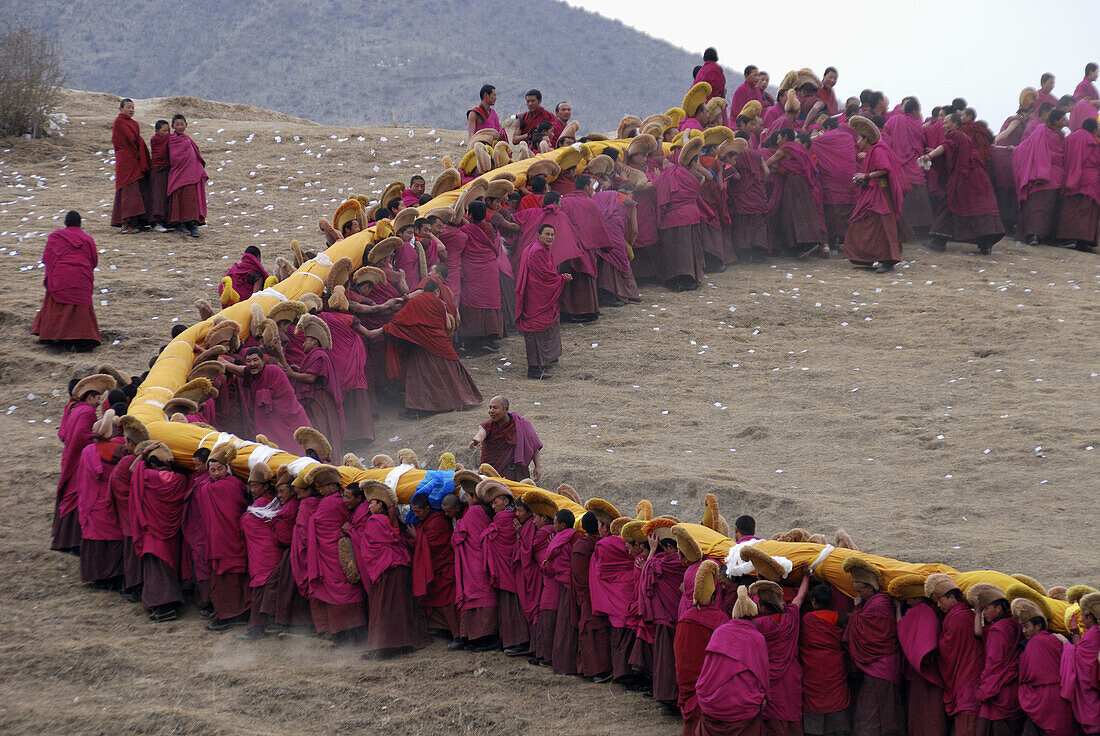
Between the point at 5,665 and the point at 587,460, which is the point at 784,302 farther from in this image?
the point at 5,665

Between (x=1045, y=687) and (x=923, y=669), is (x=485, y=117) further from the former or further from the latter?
(x=1045, y=687)

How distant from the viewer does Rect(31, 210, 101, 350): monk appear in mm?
11266

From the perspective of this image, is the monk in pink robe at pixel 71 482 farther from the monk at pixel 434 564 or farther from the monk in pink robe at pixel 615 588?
the monk in pink robe at pixel 615 588

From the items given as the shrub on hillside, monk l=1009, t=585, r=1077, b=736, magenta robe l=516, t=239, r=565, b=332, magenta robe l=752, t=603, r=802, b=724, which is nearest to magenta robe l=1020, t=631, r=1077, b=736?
monk l=1009, t=585, r=1077, b=736

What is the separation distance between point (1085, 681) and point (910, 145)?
10.3 metres

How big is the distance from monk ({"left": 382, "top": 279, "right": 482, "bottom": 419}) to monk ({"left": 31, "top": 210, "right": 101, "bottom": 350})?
10.4ft

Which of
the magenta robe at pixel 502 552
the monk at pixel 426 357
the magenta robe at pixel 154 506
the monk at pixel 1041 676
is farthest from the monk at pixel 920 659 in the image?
the monk at pixel 426 357

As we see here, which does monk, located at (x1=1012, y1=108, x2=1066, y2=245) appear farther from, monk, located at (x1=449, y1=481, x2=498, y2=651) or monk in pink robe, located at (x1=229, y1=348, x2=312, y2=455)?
monk, located at (x1=449, y1=481, x2=498, y2=651)

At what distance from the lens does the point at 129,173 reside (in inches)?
566

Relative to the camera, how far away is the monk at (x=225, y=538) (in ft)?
24.9

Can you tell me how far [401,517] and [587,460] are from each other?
2.36m

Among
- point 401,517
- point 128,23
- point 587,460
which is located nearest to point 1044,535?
point 587,460

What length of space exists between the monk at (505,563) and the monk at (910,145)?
913 centimetres

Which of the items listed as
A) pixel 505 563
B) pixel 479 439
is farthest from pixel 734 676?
pixel 479 439
